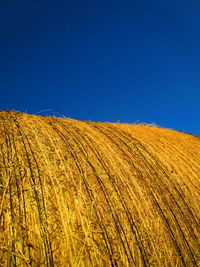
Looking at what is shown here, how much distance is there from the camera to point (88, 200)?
2.74m

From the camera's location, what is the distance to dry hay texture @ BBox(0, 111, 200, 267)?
7.21ft

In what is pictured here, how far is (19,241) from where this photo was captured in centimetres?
205

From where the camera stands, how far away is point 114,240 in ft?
8.29

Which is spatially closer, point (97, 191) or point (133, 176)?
point (97, 191)

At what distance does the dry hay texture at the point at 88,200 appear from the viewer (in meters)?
2.20

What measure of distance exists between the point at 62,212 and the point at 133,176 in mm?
1475

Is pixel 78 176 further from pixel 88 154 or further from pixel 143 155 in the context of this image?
pixel 143 155

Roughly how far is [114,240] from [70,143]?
63.7 inches

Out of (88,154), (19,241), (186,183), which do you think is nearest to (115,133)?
(88,154)

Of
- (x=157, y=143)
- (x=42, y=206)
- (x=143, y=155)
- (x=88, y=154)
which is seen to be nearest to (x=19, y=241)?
(x=42, y=206)

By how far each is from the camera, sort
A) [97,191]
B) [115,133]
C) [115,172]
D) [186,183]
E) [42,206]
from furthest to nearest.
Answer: [115,133], [186,183], [115,172], [97,191], [42,206]

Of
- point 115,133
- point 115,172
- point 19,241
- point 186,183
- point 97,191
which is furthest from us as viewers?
point 115,133

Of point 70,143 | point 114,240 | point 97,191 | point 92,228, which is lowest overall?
point 114,240

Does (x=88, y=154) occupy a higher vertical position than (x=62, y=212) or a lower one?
higher
